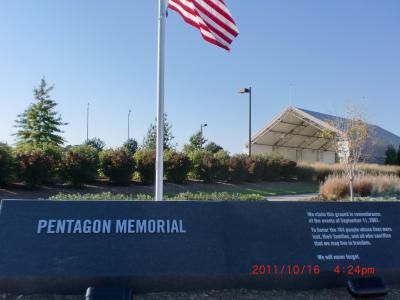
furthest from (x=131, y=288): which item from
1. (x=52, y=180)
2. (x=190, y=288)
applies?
(x=52, y=180)

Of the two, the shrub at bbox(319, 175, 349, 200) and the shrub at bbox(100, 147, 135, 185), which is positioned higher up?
the shrub at bbox(100, 147, 135, 185)

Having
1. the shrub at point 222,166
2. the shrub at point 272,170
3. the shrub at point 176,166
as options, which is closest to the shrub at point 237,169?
the shrub at point 222,166

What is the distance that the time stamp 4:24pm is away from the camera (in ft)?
19.9

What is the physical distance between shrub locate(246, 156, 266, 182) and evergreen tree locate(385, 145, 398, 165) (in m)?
21.4

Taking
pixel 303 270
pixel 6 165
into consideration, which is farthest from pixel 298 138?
pixel 303 270

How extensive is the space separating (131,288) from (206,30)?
5.07 m

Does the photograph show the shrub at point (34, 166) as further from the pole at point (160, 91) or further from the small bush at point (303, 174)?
the small bush at point (303, 174)

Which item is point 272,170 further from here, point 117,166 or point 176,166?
point 117,166

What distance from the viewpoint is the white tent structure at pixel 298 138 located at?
42.9 meters

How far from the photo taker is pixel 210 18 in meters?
8.45

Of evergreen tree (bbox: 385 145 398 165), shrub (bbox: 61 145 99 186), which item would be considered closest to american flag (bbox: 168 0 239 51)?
shrub (bbox: 61 145 99 186)

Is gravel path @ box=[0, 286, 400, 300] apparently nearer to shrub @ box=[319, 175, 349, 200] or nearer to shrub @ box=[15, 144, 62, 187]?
shrub @ box=[319, 175, 349, 200]

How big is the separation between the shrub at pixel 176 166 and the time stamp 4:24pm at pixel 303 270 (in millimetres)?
18513

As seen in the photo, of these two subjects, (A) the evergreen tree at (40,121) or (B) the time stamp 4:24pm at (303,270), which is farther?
(A) the evergreen tree at (40,121)
